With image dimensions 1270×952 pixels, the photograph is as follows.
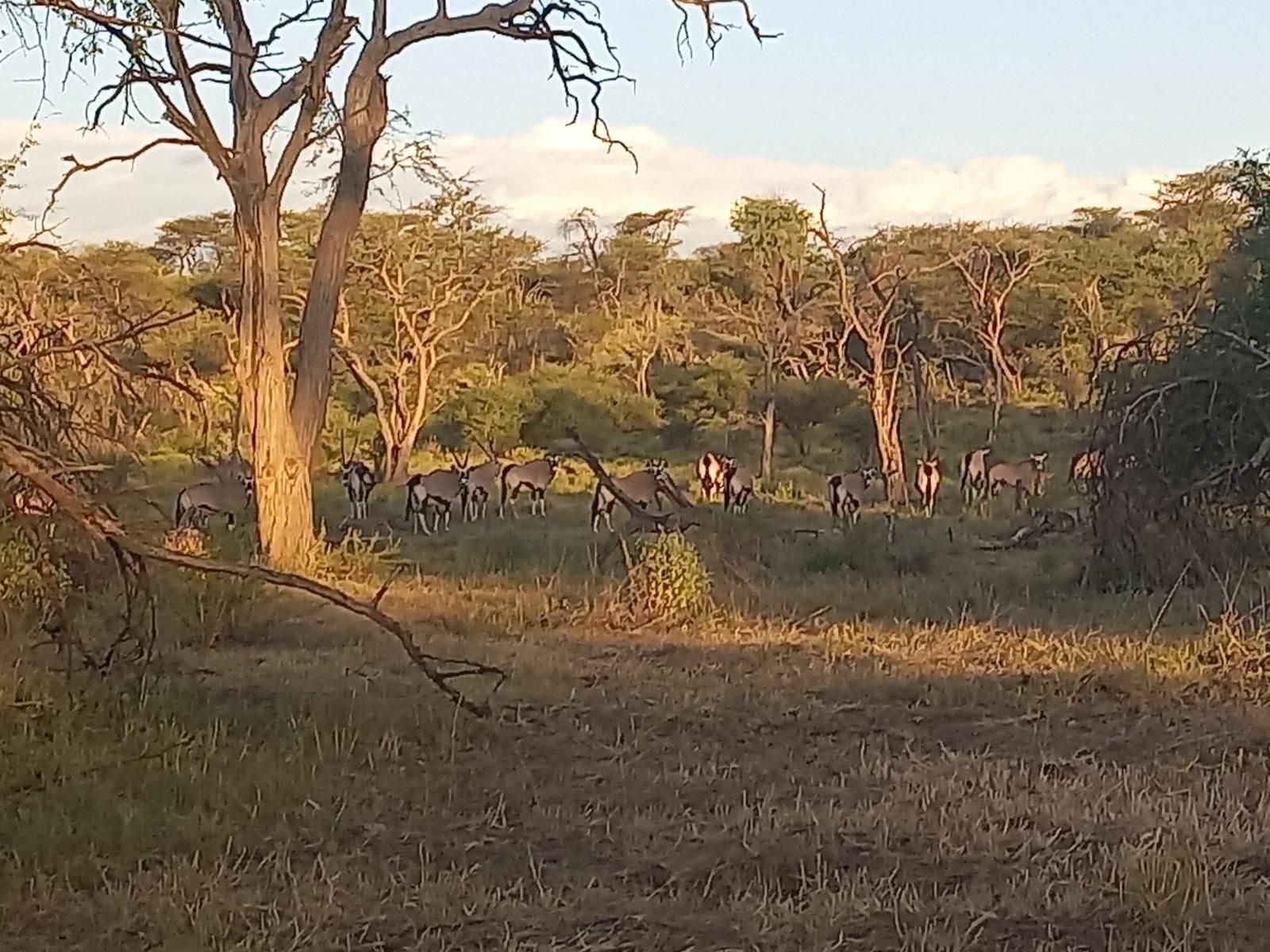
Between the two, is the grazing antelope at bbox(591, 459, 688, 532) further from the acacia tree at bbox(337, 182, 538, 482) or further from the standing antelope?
the acacia tree at bbox(337, 182, 538, 482)

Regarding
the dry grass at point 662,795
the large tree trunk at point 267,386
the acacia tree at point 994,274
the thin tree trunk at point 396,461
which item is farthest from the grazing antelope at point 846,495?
the acacia tree at point 994,274

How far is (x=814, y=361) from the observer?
37.6 metres

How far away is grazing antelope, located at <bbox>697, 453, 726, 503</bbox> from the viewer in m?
25.0

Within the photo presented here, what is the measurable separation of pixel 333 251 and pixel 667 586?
6.32 meters

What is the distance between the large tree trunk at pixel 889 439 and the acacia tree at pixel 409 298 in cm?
943

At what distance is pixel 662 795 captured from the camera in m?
6.88

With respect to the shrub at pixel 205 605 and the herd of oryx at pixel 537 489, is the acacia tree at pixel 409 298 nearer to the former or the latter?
the herd of oryx at pixel 537 489

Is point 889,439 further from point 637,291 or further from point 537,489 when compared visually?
point 637,291

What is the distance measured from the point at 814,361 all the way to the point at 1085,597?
24.4 metres

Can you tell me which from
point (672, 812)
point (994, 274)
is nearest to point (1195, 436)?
point (672, 812)

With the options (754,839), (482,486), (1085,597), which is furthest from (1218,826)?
(482,486)

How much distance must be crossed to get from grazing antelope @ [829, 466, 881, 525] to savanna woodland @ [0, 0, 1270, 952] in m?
0.07

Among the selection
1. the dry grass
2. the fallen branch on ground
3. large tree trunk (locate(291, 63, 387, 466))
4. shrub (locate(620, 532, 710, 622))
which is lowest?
the dry grass

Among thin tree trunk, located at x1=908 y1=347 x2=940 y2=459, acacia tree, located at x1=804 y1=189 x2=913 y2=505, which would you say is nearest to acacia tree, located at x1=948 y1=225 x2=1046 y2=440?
acacia tree, located at x1=804 y1=189 x2=913 y2=505
